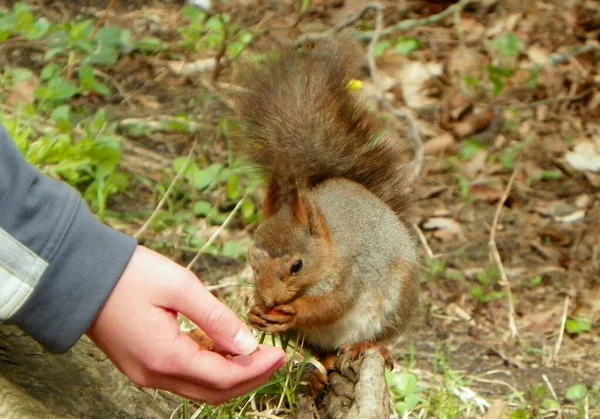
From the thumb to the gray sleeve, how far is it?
0.09 m

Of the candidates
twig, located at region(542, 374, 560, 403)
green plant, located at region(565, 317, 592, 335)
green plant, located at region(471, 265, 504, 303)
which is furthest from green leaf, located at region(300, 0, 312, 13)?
twig, located at region(542, 374, 560, 403)

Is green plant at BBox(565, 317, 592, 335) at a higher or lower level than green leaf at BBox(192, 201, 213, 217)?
lower

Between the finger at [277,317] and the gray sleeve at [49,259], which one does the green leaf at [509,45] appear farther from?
the gray sleeve at [49,259]

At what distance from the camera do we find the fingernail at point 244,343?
1.27 metres

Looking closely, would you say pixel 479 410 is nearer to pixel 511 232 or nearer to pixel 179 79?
pixel 511 232

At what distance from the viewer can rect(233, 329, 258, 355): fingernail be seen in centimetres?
127

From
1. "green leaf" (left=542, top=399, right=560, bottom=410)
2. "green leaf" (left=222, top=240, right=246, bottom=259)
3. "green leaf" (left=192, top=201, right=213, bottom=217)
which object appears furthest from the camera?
"green leaf" (left=192, top=201, right=213, bottom=217)

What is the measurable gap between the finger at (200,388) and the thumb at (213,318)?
53mm

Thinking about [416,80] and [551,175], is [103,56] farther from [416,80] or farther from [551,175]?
[551,175]

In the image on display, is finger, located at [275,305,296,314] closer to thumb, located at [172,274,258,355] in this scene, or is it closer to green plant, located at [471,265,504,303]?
thumb, located at [172,274,258,355]

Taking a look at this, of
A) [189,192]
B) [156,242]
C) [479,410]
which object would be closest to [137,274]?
[479,410]

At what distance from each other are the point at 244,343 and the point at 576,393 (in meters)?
1.12

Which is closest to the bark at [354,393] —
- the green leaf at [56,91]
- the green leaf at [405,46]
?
the green leaf at [56,91]

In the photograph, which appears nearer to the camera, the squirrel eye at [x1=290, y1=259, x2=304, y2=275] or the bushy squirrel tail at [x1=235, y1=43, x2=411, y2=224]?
the squirrel eye at [x1=290, y1=259, x2=304, y2=275]
